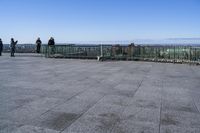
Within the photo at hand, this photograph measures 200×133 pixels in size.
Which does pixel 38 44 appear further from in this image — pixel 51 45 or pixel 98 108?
pixel 98 108

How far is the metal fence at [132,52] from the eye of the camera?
1867cm

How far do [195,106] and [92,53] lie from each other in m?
16.3

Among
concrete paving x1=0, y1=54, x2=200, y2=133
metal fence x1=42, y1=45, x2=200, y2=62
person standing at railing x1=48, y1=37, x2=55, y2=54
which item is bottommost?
concrete paving x1=0, y1=54, x2=200, y2=133

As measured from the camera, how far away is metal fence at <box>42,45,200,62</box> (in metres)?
18.7

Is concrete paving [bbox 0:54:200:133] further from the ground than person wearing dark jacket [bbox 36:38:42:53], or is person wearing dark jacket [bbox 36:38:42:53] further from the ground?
person wearing dark jacket [bbox 36:38:42:53]

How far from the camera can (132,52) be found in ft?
67.4

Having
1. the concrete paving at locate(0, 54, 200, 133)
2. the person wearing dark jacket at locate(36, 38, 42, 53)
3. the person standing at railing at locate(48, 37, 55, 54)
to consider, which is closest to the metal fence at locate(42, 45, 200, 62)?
the person standing at railing at locate(48, 37, 55, 54)

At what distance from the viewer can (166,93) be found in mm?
7312

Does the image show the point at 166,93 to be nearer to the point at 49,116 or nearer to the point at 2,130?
the point at 49,116

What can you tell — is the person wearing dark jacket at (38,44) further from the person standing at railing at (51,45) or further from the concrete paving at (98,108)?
the concrete paving at (98,108)

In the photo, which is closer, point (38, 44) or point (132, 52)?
point (132, 52)

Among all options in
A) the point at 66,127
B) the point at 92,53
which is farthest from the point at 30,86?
the point at 92,53

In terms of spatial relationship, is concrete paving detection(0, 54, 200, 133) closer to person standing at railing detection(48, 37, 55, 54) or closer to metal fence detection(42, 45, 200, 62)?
metal fence detection(42, 45, 200, 62)

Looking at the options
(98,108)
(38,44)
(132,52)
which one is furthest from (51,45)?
(98,108)
